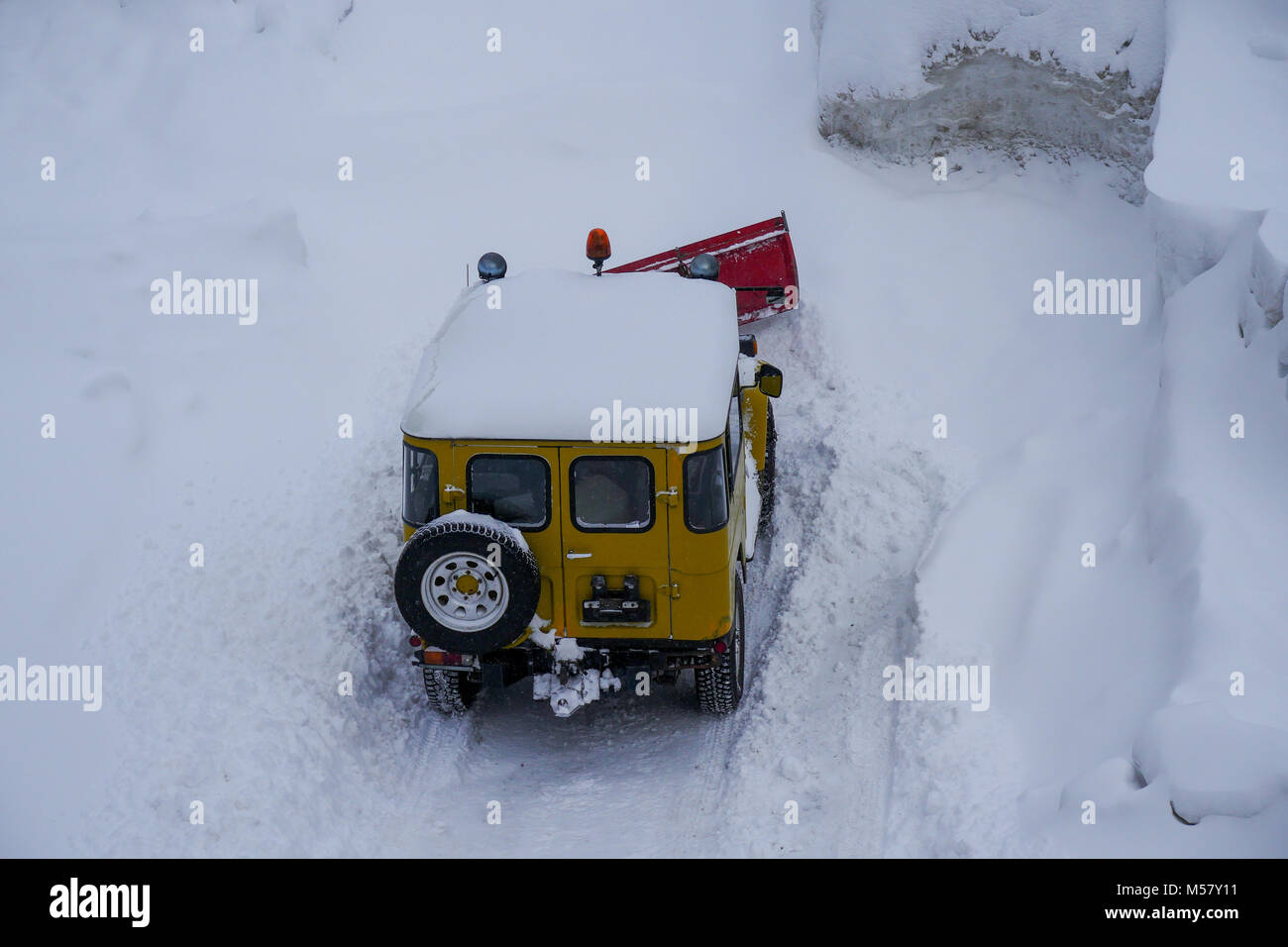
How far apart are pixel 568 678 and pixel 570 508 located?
3.73 ft

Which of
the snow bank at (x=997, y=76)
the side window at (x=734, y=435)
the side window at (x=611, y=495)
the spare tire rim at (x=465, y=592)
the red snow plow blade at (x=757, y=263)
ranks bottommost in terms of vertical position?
the spare tire rim at (x=465, y=592)

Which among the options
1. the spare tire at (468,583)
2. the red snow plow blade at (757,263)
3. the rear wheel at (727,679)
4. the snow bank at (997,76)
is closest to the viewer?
the spare tire at (468,583)

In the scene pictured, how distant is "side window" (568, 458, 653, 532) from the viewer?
7.07 m

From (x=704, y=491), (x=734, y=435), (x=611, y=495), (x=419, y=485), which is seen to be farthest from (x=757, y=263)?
(x=419, y=485)

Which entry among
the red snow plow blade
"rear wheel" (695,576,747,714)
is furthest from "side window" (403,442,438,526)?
the red snow plow blade

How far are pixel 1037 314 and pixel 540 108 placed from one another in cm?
586

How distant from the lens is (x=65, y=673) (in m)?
7.21

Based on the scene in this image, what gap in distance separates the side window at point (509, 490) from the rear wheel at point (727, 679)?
149 centimetres

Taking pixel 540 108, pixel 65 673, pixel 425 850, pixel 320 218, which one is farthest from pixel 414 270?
pixel 425 850

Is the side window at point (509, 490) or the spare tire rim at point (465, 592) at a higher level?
the side window at point (509, 490)

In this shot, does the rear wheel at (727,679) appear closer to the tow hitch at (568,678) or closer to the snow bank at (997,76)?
the tow hitch at (568,678)

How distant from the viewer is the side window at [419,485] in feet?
23.5

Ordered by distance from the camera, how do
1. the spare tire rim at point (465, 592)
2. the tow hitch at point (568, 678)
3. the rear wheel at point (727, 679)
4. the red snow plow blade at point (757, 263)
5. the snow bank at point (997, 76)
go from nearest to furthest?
the spare tire rim at point (465, 592), the tow hitch at point (568, 678), the rear wheel at point (727, 679), the red snow plow blade at point (757, 263), the snow bank at point (997, 76)

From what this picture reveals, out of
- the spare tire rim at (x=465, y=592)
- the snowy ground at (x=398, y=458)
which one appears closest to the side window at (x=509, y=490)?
the spare tire rim at (x=465, y=592)
